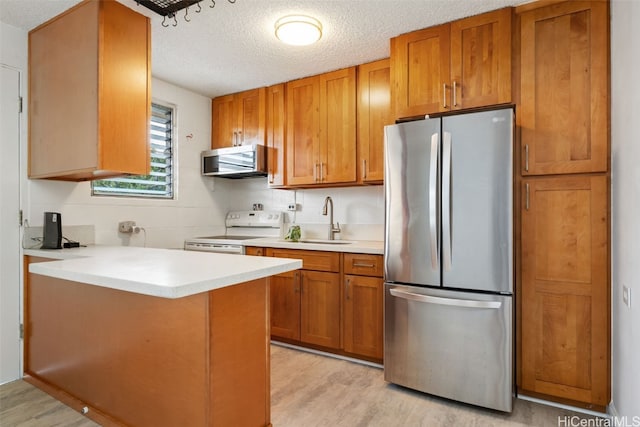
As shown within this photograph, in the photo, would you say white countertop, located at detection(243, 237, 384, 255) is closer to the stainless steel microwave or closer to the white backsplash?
the white backsplash

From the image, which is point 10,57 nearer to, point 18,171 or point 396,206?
point 18,171

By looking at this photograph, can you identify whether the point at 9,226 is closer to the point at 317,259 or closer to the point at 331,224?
the point at 317,259

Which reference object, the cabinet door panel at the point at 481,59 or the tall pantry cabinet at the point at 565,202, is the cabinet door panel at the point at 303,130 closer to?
the cabinet door panel at the point at 481,59

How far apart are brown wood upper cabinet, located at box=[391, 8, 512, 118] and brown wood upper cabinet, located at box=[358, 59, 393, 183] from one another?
1.14 feet

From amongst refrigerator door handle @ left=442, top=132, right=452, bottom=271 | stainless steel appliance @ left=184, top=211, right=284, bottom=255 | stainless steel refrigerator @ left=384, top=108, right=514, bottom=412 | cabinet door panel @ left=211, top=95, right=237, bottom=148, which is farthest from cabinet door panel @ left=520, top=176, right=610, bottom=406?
cabinet door panel @ left=211, top=95, right=237, bottom=148

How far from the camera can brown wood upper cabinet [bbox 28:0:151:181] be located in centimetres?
206

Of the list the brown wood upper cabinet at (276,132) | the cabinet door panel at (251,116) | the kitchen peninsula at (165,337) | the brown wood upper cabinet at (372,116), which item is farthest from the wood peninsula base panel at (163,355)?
the cabinet door panel at (251,116)

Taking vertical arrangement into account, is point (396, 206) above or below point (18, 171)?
below

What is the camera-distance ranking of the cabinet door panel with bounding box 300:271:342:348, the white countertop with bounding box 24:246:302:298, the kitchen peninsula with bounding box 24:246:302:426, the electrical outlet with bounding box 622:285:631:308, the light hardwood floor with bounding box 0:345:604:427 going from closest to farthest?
the white countertop with bounding box 24:246:302:298
the kitchen peninsula with bounding box 24:246:302:426
the electrical outlet with bounding box 622:285:631:308
the light hardwood floor with bounding box 0:345:604:427
the cabinet door panel with bounding box 300:271:342:348

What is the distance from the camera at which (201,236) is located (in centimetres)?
394

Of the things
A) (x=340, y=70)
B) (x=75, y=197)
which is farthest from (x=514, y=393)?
(x=75, y=197)

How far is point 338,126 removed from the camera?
321cm

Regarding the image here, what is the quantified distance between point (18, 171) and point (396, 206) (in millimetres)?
2628

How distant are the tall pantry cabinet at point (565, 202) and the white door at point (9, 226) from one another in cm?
339
